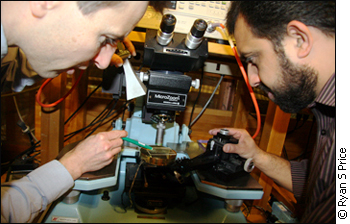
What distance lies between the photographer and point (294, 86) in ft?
2.39

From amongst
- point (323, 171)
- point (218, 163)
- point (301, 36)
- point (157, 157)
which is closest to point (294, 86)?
point (301, 36)

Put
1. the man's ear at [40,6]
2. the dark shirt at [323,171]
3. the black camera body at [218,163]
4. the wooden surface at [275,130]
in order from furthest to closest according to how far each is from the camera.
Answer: the wooden surface at [275,130] → the black camera body at [218,163] → the dark shirt at [323,171] → the man's ear at [40,6]

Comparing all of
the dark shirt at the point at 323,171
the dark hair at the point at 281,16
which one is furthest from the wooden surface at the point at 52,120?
the dark shirt at the point at 323,171

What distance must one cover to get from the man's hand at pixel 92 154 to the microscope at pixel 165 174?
0.09 feet

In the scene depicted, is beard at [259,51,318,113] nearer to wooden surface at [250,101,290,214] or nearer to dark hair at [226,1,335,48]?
dark hair at [226,1,335,48]

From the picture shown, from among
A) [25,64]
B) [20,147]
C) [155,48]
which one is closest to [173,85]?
[155,48]

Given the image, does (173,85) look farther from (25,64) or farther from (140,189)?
(25,64)

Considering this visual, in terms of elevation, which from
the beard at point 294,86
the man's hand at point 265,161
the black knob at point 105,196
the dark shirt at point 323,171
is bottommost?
the black knob at point 105,196

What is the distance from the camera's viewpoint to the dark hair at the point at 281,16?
0.60m

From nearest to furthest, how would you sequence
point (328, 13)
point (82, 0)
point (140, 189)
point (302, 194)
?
point (82, 0) < point (328, 13) < point (140, 189) < point (302, 194)

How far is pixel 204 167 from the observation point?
0.79m

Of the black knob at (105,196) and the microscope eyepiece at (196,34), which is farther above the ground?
the microscope eyepiece at (196,34)

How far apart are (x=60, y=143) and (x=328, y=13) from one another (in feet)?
4.03

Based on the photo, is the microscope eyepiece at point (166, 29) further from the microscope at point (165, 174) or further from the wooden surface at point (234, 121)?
the wooden surface at point (234, 121)
